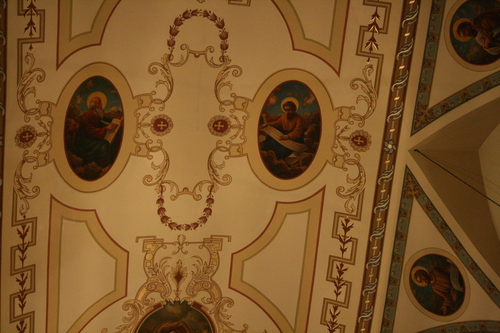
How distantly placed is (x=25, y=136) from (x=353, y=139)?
15.2 feet

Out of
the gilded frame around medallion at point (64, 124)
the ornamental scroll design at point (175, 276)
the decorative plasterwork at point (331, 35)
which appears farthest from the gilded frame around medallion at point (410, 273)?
the gilded frame around medallion at point (64, 124)

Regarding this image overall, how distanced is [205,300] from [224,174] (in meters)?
2.06

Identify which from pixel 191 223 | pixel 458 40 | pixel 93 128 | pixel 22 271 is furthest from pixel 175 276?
pixel 458 40

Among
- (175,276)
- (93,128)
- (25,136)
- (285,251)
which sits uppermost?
(93,128)

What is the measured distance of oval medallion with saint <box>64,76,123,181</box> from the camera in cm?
791

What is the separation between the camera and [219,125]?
27.5 ft

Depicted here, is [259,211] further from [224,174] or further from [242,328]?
[242,328]

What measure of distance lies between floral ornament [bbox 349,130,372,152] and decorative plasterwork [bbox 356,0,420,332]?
23 cm

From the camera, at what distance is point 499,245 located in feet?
26.6

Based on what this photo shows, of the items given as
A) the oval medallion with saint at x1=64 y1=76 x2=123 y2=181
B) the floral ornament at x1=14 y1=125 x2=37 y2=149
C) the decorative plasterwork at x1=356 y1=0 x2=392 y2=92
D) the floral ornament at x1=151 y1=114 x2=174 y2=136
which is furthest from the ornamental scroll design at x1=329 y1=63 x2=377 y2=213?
the floral ornament at x1=14 y1=125 x2=37 y2=149

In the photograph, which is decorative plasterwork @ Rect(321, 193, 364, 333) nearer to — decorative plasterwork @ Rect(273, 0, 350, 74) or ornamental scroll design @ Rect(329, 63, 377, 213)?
ornamental scroll design @ Rect(329, 63, 377, 213)

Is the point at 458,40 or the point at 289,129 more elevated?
the point at 458,40

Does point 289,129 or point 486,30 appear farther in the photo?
point 289,129

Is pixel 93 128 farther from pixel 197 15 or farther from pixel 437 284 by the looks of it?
pixel 437 284
